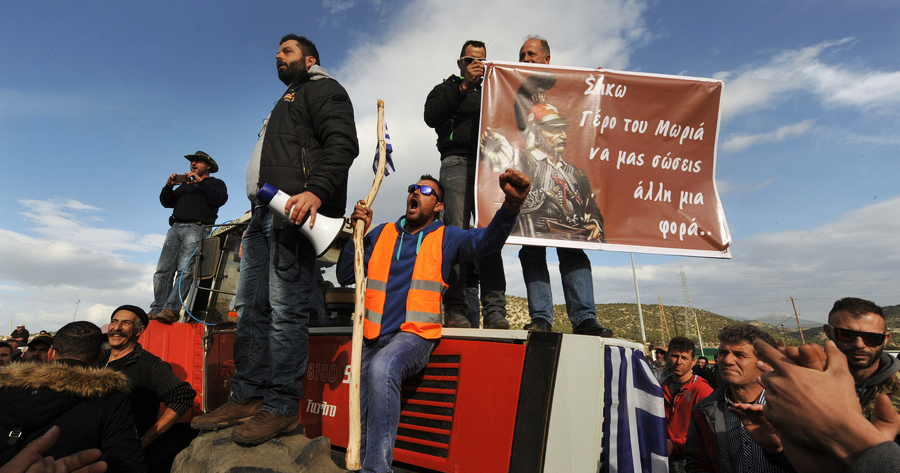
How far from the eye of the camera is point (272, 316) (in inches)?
124

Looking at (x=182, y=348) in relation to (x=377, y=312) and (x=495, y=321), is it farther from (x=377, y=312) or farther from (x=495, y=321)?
(x=495, y=321)

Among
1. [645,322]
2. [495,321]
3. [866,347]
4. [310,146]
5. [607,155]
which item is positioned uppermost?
[645,322]

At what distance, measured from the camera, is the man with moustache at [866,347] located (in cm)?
310

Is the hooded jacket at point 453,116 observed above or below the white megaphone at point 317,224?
above

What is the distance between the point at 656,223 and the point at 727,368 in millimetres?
1200

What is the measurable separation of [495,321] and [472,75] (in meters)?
2.05

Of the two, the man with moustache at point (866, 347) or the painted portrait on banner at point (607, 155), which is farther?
the painted portrait on banner at point (607, 155)

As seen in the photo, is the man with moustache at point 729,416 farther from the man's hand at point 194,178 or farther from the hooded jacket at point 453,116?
the man's hand at point 194,178

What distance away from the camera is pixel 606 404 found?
234 centimetres

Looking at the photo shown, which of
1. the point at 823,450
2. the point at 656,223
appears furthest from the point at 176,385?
the point at 823,450

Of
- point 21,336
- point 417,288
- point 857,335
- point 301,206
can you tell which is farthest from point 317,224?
point 21,336

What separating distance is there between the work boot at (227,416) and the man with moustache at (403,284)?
940mm

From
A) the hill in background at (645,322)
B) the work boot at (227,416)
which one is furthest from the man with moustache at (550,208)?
the hill in background at (645,322)

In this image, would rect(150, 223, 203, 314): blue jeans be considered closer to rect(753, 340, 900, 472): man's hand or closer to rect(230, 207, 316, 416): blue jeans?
rect(230, 207, 316, 416): blue jeans
